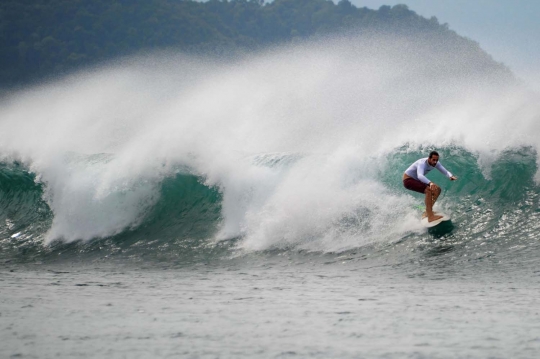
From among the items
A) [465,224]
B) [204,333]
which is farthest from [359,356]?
[465,224]

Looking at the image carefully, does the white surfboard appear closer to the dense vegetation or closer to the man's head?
the man's head

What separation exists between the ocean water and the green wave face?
4 cm

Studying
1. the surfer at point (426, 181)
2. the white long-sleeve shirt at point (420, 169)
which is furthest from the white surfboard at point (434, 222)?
the white long-sleeve shirt at point (420, 169)

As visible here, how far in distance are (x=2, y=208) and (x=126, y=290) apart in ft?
30.4

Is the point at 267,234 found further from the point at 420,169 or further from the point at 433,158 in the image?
the point at 433,158

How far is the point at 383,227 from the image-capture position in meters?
10.2

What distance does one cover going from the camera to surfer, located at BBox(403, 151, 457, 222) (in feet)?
32.2

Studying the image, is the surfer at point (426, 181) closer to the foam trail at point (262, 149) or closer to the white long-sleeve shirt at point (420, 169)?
the white long-sleeve shirt at point (420, 169)

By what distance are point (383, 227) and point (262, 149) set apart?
8.35 metres

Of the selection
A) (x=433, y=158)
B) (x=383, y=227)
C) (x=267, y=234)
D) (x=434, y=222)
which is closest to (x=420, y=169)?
(x=433, y=158)

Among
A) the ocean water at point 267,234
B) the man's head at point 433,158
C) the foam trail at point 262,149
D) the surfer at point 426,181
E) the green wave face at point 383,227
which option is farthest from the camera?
the foam trail at point 262,149

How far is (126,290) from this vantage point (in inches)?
296

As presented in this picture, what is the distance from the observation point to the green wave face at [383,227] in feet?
30.6

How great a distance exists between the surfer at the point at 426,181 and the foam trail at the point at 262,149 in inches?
17.8
